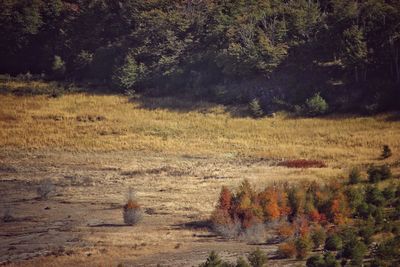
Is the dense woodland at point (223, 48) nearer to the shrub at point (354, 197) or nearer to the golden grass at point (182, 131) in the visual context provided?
the golden grass at point (182, 131)

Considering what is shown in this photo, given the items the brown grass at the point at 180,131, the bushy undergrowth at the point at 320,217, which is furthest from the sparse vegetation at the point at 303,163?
the bushy undergrowth at the point at 320,217

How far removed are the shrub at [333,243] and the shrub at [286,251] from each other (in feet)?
4.88

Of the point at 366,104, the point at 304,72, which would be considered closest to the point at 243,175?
the point at 366,104

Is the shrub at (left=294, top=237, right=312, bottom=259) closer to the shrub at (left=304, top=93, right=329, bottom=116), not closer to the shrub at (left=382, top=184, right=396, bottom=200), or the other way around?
the shrub at (left=382, top=184, right=396, bottom=200)

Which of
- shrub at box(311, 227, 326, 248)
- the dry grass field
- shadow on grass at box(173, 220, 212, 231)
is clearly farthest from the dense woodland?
shrub at box(311, 227, 326, 248)

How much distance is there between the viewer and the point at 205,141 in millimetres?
48562

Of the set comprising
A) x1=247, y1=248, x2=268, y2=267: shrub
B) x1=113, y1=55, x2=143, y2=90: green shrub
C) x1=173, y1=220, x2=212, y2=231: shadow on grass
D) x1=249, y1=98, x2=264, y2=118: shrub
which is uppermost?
x1=113, y1=55, x2=143, y2=90: green shrub

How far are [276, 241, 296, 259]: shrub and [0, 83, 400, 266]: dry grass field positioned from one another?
596mm

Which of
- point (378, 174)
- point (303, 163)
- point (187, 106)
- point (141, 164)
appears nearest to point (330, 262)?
point (378, 174)

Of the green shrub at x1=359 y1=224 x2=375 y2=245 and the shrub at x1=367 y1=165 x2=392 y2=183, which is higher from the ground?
the shrub at x1=367 y1=165 x2=392 y2=183

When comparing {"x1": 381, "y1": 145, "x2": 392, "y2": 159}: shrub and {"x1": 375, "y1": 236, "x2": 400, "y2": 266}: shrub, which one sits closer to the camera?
{"x1": 375, "y1": 236, "x2": 400, "y2": 266}: shrub

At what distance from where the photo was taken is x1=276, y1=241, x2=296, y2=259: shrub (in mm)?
26719

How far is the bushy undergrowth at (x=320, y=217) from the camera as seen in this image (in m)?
26.8

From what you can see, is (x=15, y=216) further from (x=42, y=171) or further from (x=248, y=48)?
(x=248, y=48)
